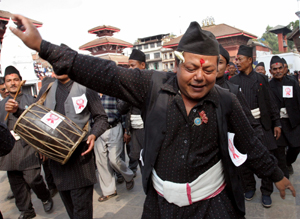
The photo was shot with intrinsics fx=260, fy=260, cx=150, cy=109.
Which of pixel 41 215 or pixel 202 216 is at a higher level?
pixel 202 216

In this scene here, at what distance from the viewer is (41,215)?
378cm

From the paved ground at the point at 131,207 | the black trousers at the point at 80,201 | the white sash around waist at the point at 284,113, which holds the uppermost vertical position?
the white sash around waist at the point at 284,113

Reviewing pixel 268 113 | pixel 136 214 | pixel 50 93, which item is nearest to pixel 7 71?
pixel 50 93

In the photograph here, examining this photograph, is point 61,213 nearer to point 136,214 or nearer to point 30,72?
point 136,214

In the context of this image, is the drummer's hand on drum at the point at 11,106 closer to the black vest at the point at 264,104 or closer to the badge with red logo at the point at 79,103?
the badge with red logo at the point at 79,103

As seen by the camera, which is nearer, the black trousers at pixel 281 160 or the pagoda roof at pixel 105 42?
the black trousers at pixel 281 160

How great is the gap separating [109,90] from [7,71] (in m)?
2.78

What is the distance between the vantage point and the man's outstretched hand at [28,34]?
129 cm

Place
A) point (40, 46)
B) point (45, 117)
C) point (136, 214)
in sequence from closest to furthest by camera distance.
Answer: point (40, 46) < point (45, 117) < point (136, 214)

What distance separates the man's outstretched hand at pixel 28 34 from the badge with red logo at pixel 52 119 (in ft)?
4.19

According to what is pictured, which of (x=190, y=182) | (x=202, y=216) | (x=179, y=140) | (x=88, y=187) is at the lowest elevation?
(x=88, y=187)

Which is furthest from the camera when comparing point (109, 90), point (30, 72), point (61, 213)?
point (30, 72)

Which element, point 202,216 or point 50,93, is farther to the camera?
point 50,93

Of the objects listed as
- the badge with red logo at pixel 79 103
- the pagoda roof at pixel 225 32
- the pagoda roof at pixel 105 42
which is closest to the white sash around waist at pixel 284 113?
the badge with red logo at pixel 79 103
